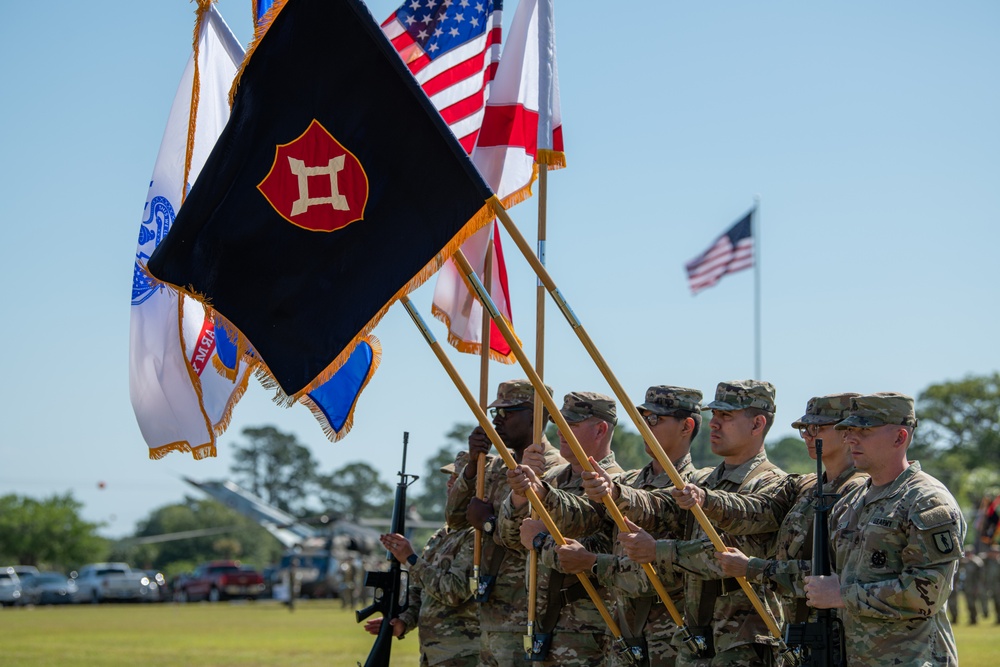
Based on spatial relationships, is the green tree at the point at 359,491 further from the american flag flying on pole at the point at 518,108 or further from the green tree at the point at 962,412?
the american flag flying on pole at the point at 518,108

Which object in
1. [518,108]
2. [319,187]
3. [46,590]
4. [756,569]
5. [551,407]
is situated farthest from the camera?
[46,590]

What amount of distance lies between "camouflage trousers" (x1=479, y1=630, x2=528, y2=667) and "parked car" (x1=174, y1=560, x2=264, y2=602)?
39.6m

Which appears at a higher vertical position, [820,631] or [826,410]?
[826,410]

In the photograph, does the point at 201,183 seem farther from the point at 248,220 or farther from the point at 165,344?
the point at 165,344

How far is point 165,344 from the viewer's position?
8.30m

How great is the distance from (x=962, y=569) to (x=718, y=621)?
20467 millimetres

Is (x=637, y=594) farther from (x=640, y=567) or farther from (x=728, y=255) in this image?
(x=728, y=255)

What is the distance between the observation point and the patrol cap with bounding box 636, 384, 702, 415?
6895 millimetres

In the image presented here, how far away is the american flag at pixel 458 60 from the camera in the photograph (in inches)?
320

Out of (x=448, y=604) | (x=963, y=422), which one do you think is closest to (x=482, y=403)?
(x=448, y=604)

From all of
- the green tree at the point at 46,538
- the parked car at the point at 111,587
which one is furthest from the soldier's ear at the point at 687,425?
the green tree at the point at 46,538

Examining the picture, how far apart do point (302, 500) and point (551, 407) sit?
95776mm

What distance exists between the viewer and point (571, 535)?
22.5ft

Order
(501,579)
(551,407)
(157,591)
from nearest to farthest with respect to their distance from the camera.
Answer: (551,407) → (501,579) → (157,591)
